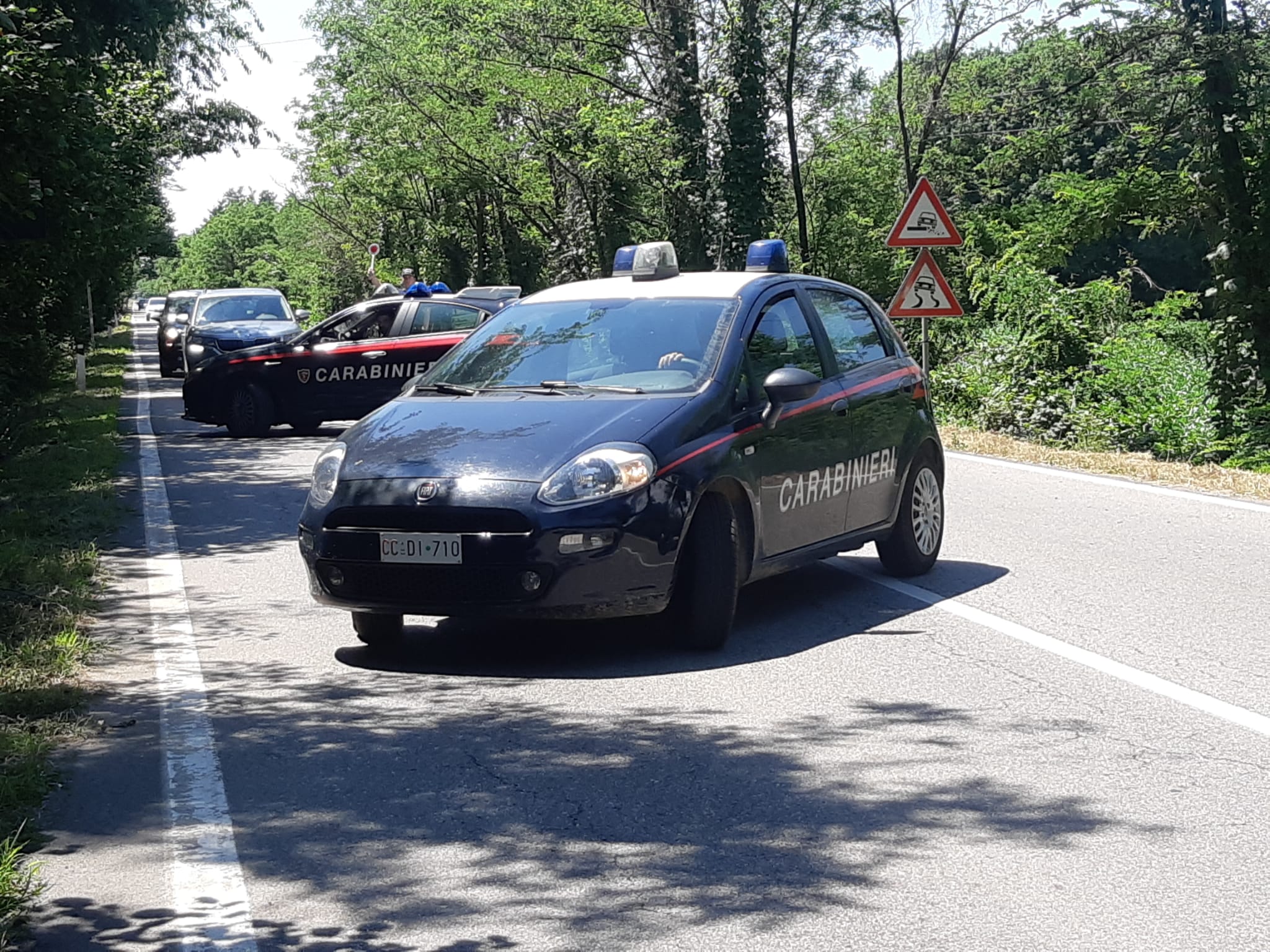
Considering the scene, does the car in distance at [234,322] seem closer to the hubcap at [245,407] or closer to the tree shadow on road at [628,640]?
the hubcap at [245,407]

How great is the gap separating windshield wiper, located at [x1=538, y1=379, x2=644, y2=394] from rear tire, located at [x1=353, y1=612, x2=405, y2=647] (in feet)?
4.28

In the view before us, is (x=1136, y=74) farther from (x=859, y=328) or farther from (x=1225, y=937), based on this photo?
(x=1225, y=937)

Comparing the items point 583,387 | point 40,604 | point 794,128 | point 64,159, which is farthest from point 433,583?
point 794,128

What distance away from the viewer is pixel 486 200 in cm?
5272

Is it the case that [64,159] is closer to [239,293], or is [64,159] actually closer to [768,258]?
[768,258]

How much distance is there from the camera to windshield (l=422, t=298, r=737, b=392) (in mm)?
7953

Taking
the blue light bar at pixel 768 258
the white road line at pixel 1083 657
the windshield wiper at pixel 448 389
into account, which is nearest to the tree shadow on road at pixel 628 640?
the white road line at pixel 1083 657

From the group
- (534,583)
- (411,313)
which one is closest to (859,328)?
(534,583)

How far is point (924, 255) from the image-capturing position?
17516 mm

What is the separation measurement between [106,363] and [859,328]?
36003 millimetres

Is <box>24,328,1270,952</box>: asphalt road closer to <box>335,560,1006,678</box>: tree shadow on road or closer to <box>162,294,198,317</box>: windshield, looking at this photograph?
<box>335,560,1006,678</box>: tree shadow on road

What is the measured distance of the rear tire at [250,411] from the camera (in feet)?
67.6

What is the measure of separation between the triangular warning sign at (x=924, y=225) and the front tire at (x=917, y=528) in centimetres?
837

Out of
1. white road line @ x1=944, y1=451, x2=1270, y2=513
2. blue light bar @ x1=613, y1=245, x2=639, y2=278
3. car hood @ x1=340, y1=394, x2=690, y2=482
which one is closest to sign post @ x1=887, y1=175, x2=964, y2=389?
white road line @ x1=944, y1=451, x2=1270, y2=513
